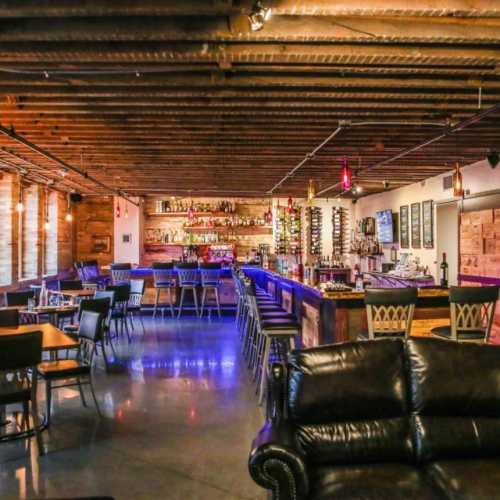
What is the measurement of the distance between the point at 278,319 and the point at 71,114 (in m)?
3.35

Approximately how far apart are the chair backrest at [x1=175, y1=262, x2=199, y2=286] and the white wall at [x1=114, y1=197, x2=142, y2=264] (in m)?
3.23

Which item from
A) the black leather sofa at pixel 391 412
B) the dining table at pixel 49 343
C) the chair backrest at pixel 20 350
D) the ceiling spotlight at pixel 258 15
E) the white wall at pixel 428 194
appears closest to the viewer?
the black leather sofa at pixel 391 412

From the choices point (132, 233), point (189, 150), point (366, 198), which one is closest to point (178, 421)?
point (189, 150)

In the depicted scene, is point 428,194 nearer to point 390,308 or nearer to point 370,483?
point 390,308

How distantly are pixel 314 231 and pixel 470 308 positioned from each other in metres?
10.5

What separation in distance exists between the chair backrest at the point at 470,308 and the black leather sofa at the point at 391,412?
4.98 feet

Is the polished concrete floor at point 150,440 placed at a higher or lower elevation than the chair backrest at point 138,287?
lower

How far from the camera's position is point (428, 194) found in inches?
414

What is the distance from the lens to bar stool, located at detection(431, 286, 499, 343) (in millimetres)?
4277

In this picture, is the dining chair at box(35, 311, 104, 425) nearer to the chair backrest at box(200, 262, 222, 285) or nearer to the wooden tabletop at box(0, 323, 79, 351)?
the wooden tabletop at box(0, 323, 79, 351)

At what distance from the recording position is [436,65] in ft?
13.4

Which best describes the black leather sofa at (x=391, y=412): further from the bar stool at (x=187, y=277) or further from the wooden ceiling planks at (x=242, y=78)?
the bar stool at (x=187, y=277)

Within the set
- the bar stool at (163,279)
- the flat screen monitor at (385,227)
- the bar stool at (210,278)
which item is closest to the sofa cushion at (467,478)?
the bar stool at (210,278)

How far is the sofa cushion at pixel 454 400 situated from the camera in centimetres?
260
